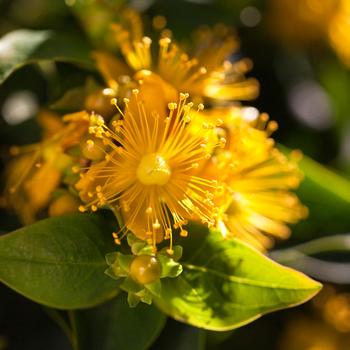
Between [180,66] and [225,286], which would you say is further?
[180,66]

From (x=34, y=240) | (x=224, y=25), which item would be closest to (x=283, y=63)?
(x=224, y=25)

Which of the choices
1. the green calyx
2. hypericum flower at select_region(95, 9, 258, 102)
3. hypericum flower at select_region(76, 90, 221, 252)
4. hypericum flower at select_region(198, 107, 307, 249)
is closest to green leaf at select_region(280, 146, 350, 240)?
hypericum flower at select_region(198, 107, 307, 249)

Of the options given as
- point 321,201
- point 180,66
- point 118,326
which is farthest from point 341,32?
point 118,326

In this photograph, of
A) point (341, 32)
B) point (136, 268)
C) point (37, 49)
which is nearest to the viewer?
point (136, 268)

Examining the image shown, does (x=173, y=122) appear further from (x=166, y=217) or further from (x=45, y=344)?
(x=45, y=344)

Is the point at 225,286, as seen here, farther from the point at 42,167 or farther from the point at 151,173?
the point at 42,167

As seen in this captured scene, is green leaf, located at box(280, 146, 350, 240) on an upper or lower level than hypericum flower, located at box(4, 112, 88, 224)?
lower

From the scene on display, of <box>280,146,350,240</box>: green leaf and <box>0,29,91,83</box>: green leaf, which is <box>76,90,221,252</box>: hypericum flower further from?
<box>280,146,350,240</box>: green leaf

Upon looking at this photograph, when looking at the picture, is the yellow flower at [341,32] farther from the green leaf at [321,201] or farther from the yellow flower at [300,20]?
the green leaf at [321,201]
